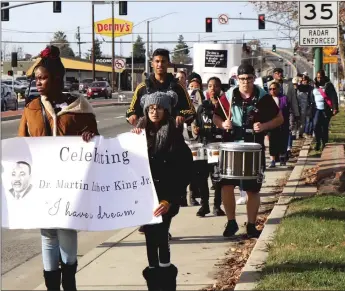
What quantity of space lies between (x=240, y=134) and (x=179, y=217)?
172 cm

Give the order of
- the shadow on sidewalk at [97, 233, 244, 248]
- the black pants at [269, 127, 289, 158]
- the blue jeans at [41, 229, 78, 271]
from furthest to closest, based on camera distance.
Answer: the black pants at [269, 127, 289, 158], the shadow on sidewalk at [97, 233, 244, 248], the blue jeans at [41, 229, 78, 271]

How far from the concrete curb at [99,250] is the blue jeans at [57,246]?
0.92m

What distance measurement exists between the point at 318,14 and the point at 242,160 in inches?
185

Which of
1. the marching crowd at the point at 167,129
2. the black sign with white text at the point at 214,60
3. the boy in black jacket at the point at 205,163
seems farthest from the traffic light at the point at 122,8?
the boy in black jacket at the point at 205,163

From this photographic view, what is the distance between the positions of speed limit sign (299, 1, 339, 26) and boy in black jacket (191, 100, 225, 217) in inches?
104

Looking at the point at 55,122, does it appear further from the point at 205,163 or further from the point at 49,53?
the point at 205,163

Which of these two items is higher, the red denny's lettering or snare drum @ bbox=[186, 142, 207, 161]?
the red denny's lettering

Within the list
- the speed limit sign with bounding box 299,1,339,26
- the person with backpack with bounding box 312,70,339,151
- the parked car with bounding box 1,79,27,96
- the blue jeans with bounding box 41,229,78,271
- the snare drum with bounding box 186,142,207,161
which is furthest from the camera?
the parked car with bounding box 1,79,27,96

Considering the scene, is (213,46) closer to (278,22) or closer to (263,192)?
(278,22)

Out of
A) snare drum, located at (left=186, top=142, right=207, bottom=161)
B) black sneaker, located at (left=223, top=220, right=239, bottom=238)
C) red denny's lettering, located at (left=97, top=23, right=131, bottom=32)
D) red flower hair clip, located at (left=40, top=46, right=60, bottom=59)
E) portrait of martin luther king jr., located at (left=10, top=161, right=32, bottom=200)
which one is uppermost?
red denny's lettering, located at (left=97, top=23, right=131, bottom=32)

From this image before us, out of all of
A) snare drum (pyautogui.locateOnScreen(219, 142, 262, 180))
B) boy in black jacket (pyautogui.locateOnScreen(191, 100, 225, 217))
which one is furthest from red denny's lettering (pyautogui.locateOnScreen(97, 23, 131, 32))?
snare drum (pyautogui.locateOnScreen(219, 142, 262, 180))

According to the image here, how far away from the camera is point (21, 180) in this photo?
5895 millimetres

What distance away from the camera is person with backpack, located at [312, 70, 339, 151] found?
59.1 ft

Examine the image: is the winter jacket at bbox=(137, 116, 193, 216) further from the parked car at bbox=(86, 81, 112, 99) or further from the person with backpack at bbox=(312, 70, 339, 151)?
the parked car at bbox=(86, 81, 112, 99)
